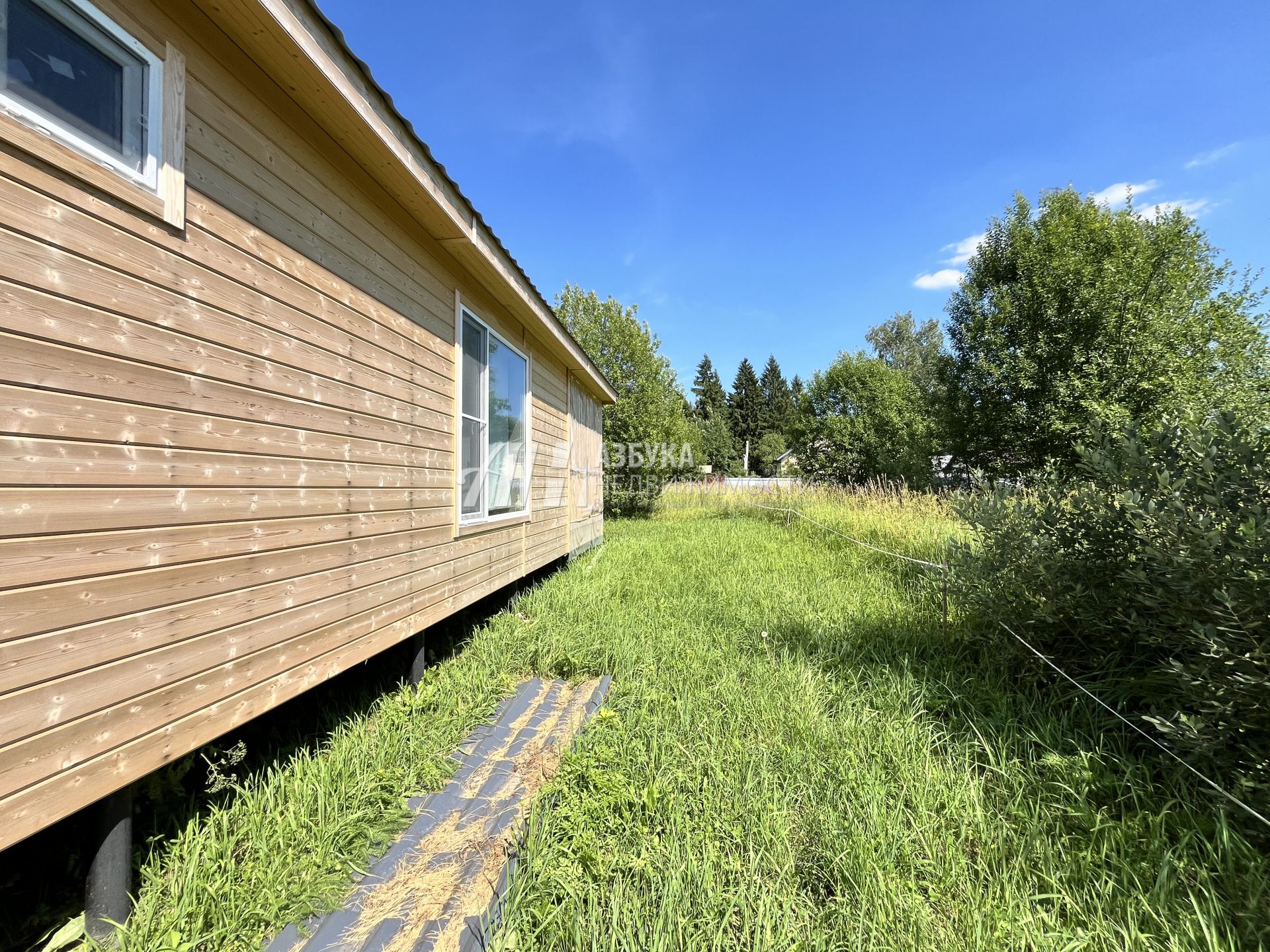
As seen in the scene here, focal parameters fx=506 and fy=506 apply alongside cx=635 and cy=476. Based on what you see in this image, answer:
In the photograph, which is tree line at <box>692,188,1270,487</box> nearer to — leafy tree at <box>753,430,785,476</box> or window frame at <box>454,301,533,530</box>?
window frame at <box>454,301,533,530</box>

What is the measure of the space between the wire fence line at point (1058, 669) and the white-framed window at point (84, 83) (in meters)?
3.71

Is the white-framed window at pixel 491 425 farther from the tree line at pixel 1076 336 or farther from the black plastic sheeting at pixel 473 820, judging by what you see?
the tree line at pixel 1076 336

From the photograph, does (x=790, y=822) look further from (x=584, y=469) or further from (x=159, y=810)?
(x=584, y=469)

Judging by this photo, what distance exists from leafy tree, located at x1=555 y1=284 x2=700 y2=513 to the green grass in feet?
38.7

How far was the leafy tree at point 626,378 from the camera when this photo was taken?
49.4 feet

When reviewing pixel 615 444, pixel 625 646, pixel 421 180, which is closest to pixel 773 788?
pixel 625 646

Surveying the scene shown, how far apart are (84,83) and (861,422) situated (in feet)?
73.7

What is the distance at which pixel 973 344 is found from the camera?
14172 millimetres

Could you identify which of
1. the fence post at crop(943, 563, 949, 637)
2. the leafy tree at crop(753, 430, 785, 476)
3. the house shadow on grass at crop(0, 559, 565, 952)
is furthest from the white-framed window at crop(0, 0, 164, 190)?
the leafy tree at crop(753, 430, 785, 476)

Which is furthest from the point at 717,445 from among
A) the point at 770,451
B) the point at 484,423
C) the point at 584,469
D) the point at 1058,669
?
the point at 1058,669

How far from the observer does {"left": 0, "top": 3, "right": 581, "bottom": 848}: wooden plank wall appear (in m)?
1.26

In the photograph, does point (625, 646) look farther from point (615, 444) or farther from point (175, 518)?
point (615, 444)

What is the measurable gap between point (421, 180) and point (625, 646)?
10.7 ft

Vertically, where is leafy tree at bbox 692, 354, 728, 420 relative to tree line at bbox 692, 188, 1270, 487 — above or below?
above
